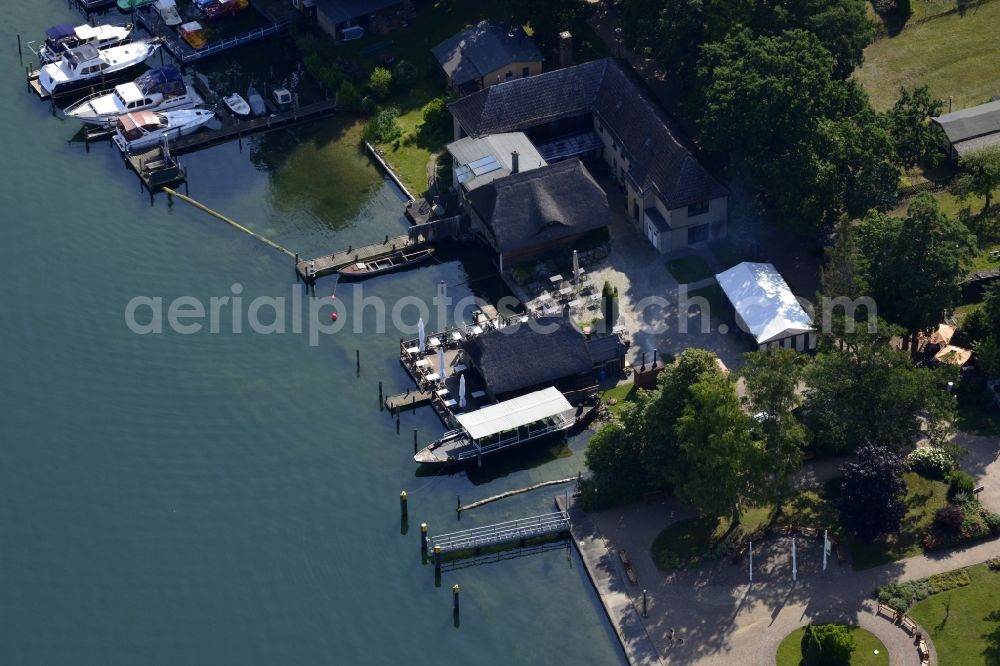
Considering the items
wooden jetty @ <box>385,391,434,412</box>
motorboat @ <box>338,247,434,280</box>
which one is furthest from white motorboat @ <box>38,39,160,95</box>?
wooden jetty @ <box>385,391,434,412</box>

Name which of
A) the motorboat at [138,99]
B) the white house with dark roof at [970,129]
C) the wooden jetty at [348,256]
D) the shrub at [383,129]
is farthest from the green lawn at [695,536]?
the motorboat at [138,99]

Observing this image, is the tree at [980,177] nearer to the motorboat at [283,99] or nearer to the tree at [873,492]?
the tree at [873,492]

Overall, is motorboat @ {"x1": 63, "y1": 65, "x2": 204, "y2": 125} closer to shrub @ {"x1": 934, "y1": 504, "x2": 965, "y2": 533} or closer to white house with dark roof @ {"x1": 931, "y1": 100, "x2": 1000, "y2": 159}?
white house with dark roof @ {"x1": 931, "y1": 100, "x2": 1000, "y2": 159}

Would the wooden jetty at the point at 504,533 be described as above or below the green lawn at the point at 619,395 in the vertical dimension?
below

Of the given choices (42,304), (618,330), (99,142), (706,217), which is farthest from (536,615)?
(99,142)

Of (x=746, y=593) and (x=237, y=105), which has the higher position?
(x=237, y=105)

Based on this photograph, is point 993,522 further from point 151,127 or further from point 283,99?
point 151,127

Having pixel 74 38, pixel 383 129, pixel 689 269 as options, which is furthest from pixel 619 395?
pixel 74 38
